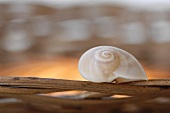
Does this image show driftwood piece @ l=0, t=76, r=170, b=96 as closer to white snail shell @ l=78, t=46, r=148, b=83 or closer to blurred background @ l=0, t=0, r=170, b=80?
white snail shell @ l=78, t=46, r=148, b=83

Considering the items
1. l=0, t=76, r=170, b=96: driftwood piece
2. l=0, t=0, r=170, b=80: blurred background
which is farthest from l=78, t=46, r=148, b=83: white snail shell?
l=0, t=0, r=170, b=80: blurred background

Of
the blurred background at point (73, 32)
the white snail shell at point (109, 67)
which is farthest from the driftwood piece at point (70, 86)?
the blurred background at point (73, 32)

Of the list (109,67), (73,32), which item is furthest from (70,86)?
(73,32)

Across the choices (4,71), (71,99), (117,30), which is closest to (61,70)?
(4,71)

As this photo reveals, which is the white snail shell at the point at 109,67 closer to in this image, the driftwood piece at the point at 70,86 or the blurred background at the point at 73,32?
the driftwood piece at the point at 70,86

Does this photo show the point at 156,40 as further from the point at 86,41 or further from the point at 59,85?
the point at 59,85

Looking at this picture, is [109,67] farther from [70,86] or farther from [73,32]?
[73,32]
